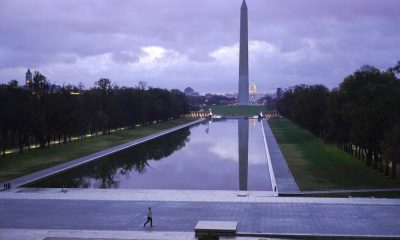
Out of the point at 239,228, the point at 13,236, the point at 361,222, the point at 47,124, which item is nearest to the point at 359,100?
the point at 361,222

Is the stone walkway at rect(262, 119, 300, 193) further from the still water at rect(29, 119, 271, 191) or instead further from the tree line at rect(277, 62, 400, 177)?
the tree line at rect(277, 62, 400, 177)

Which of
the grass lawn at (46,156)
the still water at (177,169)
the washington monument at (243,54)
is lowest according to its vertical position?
the still water at (177,169)

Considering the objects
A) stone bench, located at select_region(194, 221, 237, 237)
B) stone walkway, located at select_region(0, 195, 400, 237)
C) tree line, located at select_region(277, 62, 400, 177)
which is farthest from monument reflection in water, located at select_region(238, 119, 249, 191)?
stone bench, located at select_region(194, 221, 237, 237)

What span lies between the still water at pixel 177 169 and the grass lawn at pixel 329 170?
2.08 metres

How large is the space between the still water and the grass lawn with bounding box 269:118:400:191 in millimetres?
2080

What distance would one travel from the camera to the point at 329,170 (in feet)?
108

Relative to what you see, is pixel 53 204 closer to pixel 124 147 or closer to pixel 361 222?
pixel 361 222

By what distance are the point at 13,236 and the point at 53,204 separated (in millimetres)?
5225

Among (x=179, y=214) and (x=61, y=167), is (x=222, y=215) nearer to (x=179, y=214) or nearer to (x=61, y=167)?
(x=179, y=214)

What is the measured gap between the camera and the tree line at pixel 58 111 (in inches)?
1689

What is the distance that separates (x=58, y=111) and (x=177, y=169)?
18464mm

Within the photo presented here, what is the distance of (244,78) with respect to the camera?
116 meters

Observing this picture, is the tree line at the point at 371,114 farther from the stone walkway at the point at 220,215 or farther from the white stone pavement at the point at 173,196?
the stone walkway at the point at 220,215

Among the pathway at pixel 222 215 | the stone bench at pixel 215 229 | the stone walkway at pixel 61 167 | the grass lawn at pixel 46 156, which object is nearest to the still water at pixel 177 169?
the stone walkway at pixel 61 167
